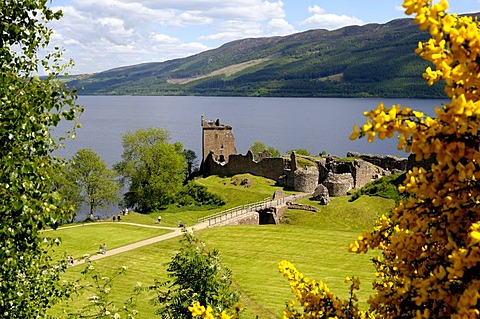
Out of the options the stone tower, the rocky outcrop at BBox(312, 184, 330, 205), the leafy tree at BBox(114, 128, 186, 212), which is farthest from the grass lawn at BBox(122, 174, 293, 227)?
the stone tower

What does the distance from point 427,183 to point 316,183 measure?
5517cm

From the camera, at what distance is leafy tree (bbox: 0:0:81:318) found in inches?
275

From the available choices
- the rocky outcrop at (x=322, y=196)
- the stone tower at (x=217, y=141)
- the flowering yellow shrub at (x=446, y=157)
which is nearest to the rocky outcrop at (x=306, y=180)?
the rocky outcrop at (x=322, y=196)

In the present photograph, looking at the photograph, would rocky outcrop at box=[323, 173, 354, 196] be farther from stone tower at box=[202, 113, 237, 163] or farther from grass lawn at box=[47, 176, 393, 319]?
stone tower at box=[202, 113, 237, 163]

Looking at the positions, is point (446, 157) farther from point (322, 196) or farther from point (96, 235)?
point (322, 196)

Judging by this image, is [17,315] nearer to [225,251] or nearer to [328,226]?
[225,251]

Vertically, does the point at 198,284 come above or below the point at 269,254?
above

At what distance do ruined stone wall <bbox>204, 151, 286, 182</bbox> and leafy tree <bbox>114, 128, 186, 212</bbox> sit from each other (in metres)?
7.17

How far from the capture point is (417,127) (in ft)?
12.3

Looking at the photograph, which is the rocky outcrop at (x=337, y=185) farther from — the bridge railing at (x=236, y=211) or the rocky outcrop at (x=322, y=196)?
the bridge railing at (x=236, y=211)

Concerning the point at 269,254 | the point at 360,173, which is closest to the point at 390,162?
the point at 360,173

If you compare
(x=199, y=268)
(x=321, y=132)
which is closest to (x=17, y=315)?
(x=199, y=268)

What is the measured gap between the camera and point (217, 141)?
246ft

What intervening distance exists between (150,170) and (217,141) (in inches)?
524
